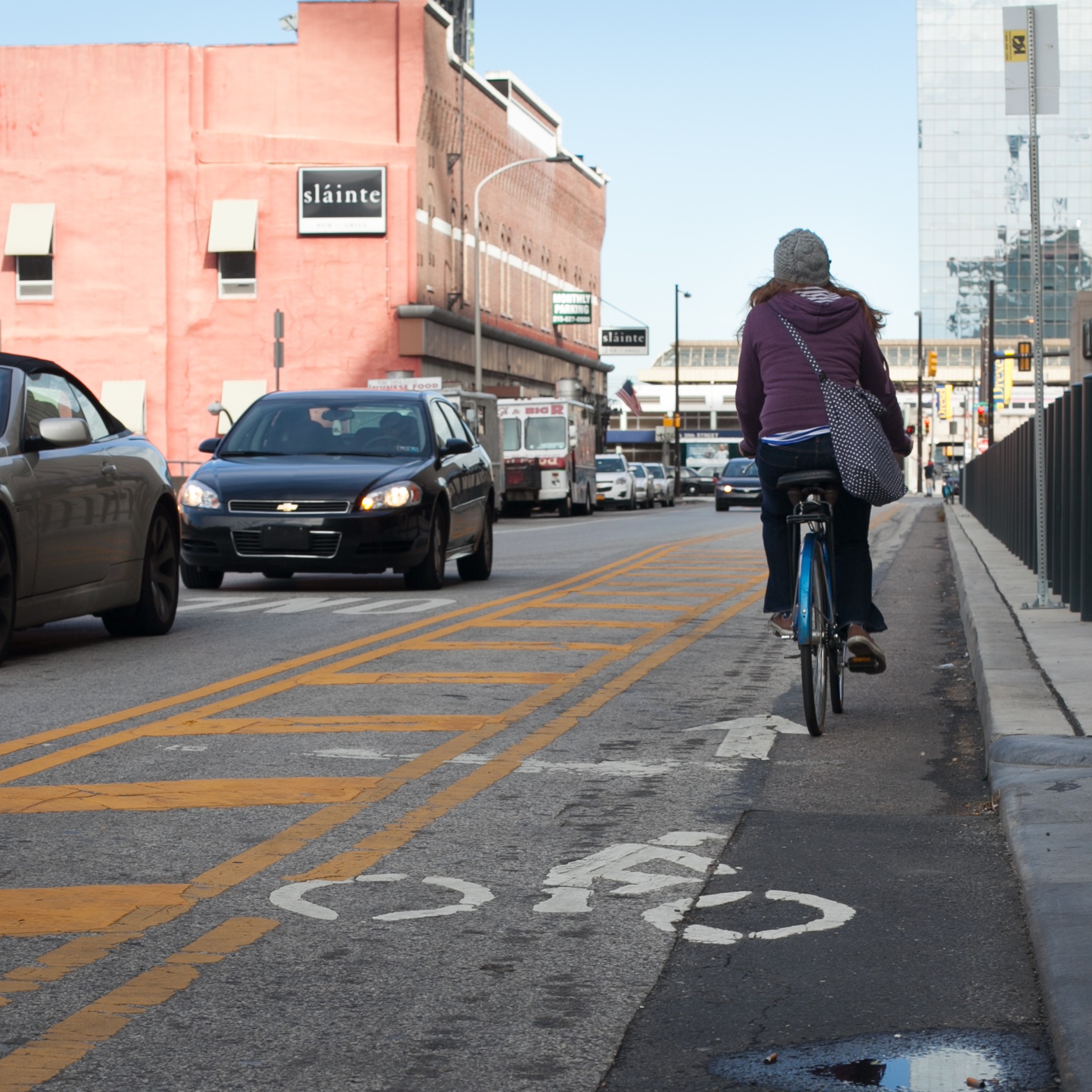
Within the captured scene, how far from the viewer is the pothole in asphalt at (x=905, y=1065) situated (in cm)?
336

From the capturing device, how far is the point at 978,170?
192 m

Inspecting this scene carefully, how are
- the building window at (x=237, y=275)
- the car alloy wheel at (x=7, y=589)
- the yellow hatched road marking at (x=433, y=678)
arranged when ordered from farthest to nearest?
the building window at (x=237, y=275) < the car alloy wheel at (x=7, y=589) < the yellow hatched road marking at (x=433, y=678)

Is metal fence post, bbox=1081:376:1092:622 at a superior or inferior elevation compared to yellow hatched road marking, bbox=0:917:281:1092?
superior

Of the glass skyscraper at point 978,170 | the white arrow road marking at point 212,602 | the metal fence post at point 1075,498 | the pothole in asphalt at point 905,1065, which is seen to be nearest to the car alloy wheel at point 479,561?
the white arrow road marking at point 212,602

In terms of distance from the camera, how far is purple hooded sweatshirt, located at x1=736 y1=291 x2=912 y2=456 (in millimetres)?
7770

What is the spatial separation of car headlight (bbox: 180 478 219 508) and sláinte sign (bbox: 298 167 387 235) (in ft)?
120

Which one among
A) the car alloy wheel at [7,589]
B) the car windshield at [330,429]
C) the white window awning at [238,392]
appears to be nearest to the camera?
the car alloy wheel at [7,589]

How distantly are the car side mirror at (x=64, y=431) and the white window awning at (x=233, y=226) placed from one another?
4109 centimetres

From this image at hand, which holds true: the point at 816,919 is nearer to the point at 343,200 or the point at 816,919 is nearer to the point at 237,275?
the point at 343,200

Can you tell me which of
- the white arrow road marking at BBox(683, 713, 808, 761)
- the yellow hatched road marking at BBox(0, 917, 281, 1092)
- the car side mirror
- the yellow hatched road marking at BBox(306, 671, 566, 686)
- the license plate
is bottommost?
the yellow hatched road marking at BBox(0, 917, 281, 1092)

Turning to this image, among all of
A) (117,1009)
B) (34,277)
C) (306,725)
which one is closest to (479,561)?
(306,725)

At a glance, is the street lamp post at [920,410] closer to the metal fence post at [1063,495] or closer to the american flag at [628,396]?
the american flag at [628,396]

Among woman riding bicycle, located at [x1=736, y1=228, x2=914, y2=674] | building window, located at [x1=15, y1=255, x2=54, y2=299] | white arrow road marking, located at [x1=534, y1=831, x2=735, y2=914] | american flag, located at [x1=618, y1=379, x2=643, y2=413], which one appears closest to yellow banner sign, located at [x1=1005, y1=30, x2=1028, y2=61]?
woman riding bicycle, located at [x1=736, y1=228, x2=914, y2=674]

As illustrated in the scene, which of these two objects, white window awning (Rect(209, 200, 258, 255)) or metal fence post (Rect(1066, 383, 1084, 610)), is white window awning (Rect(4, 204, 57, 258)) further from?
metal fence post (Rect(1066, 383, 1084, 610))
